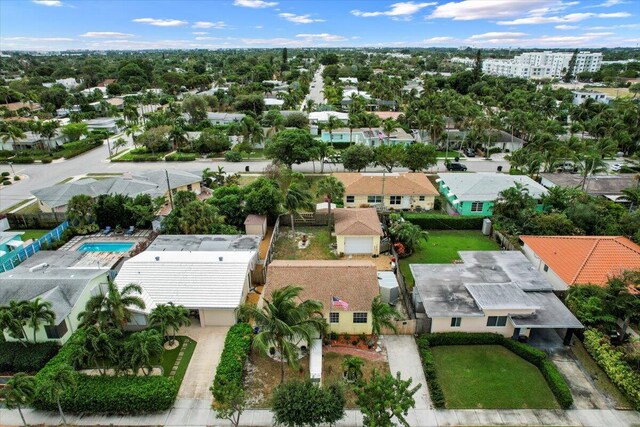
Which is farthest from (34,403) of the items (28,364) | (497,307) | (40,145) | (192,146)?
(40,145)

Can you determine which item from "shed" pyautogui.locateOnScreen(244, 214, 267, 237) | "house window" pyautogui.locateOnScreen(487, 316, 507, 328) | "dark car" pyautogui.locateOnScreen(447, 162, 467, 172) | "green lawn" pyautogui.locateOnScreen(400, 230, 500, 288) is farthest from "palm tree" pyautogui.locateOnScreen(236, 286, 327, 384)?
"dark car" pyautogui.locateOnScreen(447, 162, 467, 172)

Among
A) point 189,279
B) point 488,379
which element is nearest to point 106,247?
point 189,279

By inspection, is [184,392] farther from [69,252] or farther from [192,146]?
[192,146]

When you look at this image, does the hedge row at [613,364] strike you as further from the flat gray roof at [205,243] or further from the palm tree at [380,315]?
the flat gray roof at [205,243]

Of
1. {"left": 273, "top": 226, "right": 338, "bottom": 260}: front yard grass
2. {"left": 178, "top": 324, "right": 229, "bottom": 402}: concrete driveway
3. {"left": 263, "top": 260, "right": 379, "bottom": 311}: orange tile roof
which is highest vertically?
{"left": 263, "top": 260, "right": 379, "bottom": 311}: orange tile roof

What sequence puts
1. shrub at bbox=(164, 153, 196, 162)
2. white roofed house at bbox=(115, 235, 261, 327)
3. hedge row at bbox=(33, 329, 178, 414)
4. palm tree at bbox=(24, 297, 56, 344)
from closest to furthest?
1. hedge row at bbox=(33, 329, 178, 414)
2. palm tree at bbox=(24, 297, 56, 344)
3. white roofed house at bbox=(115, 235, 261, 327)
4. shrub at bbox=(164, 153, 196, 162)

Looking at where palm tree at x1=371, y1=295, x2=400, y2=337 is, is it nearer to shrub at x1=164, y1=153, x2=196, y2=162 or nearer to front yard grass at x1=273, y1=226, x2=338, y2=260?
front yard grass at x1=273, y1=226, x2=338, y2=260
